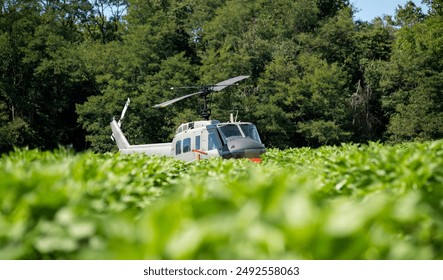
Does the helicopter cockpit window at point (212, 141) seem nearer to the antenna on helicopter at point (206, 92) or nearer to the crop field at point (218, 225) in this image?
the antenna on helicopter at point (206, 92)

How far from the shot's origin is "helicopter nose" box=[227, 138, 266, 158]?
49.7ft

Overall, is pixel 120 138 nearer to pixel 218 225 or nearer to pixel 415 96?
pixel 218 225

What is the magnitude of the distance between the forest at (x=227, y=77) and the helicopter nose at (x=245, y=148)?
22.0m

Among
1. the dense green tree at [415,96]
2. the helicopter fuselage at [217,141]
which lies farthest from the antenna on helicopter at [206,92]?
the dense green tree at [415,96]

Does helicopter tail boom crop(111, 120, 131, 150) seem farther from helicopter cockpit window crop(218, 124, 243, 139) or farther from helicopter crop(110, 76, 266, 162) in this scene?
helicopter cockpit window crop(218, 124, 243, 139)

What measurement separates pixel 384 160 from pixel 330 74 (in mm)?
36291

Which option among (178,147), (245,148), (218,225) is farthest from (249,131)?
(218,225)

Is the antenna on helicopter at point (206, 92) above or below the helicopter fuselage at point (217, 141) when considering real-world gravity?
above

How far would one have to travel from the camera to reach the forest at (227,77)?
124 feet

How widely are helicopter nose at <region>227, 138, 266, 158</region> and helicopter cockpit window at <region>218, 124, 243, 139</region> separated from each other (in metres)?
0.57

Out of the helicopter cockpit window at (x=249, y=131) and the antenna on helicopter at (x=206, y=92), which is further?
the antenna on helicopter at (x=206, y=92)

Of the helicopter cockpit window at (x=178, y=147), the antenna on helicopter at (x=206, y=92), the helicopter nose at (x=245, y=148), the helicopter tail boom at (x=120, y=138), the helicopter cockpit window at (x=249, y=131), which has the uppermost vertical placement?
the antenna on helicopter at (x=206, y=92)

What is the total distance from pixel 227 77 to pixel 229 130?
22.9 metres

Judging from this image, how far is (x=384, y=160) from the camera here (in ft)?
12.0
